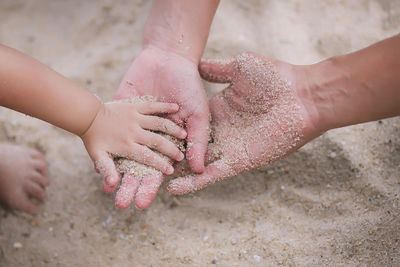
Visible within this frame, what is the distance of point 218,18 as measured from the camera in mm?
2072

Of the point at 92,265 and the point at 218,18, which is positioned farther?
the point at 218,18

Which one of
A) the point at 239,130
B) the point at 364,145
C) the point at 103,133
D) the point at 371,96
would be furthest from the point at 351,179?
the point at 103,133

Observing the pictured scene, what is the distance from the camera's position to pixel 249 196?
165 centimetres

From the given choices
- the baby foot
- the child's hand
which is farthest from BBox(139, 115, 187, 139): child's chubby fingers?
the baby foot

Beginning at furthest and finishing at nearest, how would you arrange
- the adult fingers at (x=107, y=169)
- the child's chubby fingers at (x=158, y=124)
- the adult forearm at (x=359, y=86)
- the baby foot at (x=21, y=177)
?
the baby foot at (x=21, y=177)
the child's chubby fingers at (x=158, y=124)
the adult fingers at (x=107, y=169)
the adult forearm at (x=359, y=86)

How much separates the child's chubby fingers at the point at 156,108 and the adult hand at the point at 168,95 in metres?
0.03

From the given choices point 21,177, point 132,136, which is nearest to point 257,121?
point 132,136

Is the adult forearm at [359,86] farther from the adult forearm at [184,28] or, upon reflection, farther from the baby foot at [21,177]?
the baby foot at [21,177]

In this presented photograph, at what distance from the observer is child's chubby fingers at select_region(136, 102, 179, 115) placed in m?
1.57

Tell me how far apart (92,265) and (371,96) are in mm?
1179

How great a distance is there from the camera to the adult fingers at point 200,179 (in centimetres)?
147

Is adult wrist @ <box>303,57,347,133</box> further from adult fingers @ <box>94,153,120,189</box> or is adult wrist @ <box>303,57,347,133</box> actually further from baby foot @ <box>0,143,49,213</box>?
baby foot @ <box>0,143,49,213</box>

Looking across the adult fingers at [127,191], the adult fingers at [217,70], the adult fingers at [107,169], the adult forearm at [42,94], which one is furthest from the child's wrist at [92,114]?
the adult fingers at [217,70]

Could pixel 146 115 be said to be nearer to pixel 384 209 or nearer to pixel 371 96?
pixel 371 96
